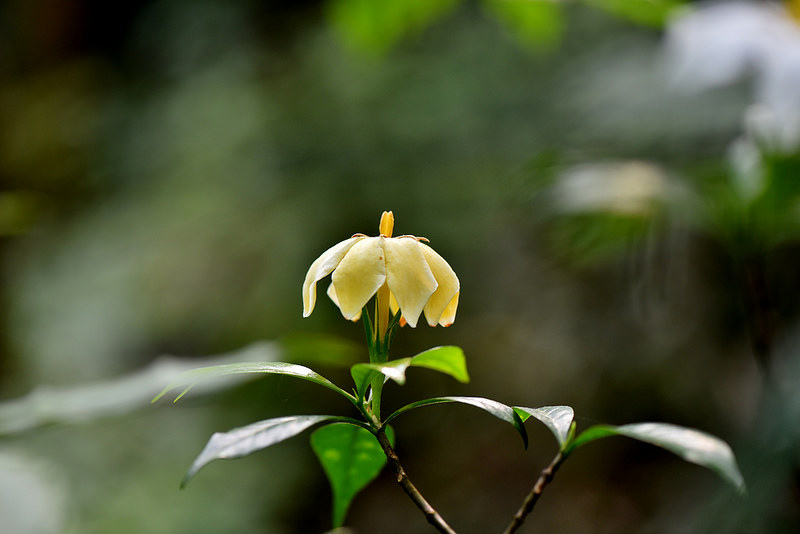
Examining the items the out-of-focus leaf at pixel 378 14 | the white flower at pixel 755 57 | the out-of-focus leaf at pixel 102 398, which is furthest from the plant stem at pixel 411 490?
the out-of-focus leaf at pixel 378 14

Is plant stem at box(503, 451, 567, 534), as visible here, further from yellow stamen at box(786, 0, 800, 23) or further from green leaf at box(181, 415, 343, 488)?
yellow stamen at box(786, 0, 800, 23)

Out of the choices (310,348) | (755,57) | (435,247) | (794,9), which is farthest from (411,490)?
(435,247)

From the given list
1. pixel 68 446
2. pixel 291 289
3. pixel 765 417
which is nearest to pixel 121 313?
pixel 68 446

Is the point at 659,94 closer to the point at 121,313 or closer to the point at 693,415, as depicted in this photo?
the point at 693,415

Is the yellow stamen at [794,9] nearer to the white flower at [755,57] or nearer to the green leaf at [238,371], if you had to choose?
the white flower at [755,57]

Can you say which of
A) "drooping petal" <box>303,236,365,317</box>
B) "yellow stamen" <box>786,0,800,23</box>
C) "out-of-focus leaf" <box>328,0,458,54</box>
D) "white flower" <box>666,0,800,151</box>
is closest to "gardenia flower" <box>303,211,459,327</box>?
"drooping petal" <box>303,236,365,317</box>

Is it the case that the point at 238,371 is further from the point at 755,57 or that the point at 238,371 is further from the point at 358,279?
the point at 755,57
